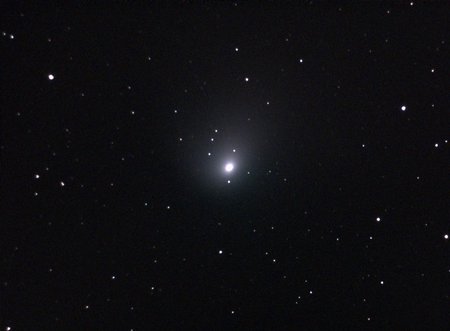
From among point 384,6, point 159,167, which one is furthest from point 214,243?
point 384,6

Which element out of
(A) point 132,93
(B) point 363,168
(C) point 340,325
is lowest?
(C) point 340,325

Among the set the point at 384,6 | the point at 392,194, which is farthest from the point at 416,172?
the point at 384,6

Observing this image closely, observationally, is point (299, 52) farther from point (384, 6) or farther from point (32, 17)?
point (32, 17)

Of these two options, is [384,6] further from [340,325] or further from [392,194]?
[340,325]

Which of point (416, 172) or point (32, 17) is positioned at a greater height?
point (32, 17)

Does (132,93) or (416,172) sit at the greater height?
(132,93)
